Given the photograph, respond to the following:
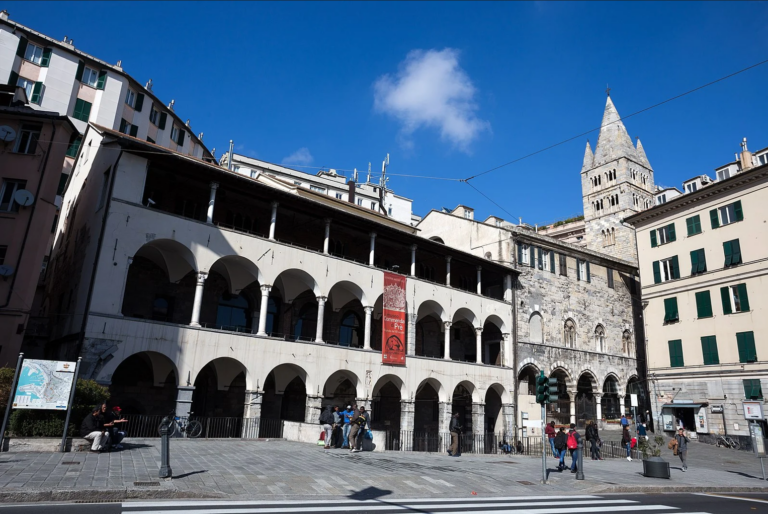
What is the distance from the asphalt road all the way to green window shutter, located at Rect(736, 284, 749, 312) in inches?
779

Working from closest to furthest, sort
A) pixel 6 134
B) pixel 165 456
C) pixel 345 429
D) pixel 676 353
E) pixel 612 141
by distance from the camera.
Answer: pixel 165 456
pixel 345 429
pixel 6 134
pixel 676 353
pixel 612 141

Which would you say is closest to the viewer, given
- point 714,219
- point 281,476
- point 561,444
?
point 281,476

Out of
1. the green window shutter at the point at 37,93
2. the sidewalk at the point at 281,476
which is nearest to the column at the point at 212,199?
the sidewalk at the point at 281,476

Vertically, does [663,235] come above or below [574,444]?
above

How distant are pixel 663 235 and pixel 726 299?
6.25 m

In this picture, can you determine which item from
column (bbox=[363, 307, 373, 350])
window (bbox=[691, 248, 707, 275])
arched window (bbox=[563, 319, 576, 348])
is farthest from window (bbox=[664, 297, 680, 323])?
column (bbox=[363, 307, 373, 350])

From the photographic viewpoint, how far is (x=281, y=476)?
38.0 feet

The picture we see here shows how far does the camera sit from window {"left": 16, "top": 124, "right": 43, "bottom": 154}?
70.3ft

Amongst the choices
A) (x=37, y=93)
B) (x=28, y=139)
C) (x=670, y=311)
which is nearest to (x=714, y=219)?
(x=670, y=311)

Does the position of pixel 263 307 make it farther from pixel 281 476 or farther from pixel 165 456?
pixel 165 456

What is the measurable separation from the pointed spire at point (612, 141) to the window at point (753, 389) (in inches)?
2101

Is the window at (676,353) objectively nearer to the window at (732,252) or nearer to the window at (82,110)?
the window at (732,252)

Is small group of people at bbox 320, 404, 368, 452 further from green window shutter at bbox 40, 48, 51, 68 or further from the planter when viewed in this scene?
green window shutter at bbox 40, 48, 51, 68

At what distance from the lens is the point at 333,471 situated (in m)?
12.8
